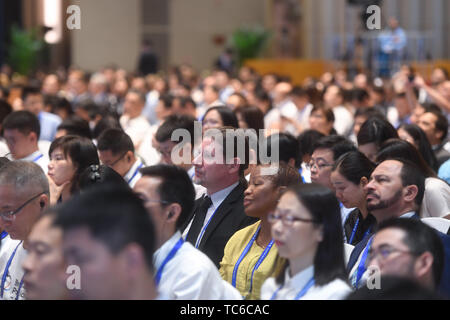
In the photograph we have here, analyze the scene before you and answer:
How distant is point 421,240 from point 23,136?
387 centimetres

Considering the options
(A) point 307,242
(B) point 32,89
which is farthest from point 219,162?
(B) point 32,89

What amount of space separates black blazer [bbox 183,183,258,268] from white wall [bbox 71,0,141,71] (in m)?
20.4

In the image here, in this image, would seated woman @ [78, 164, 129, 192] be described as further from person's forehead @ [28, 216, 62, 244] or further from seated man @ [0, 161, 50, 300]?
person's forehead @ [28, 216, 62, 244]

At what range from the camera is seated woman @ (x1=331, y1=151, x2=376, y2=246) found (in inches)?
168

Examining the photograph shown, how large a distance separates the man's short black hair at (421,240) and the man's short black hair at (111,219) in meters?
1.00

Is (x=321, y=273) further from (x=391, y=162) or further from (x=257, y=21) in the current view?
(x=257, y=21)

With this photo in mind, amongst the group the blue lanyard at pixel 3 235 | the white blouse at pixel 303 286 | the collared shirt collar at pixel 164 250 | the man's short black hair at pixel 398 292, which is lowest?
the blue lanyard at pixel 3 235

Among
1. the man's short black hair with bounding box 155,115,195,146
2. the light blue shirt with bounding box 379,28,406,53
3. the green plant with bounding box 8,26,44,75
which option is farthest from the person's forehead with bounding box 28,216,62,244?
the green plant with bounding box 8,26,44,75

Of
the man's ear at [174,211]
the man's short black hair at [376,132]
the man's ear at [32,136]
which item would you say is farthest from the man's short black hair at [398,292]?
the man's ear at [32,136]

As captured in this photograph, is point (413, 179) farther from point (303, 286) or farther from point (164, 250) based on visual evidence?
point (164, 250)

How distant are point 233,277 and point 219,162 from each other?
956 millimetres

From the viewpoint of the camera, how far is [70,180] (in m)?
4.77

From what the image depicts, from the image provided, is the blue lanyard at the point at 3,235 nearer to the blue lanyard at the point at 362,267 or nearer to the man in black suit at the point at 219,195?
the man in black suit at the point at 219,195

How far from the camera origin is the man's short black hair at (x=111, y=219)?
2150mm
